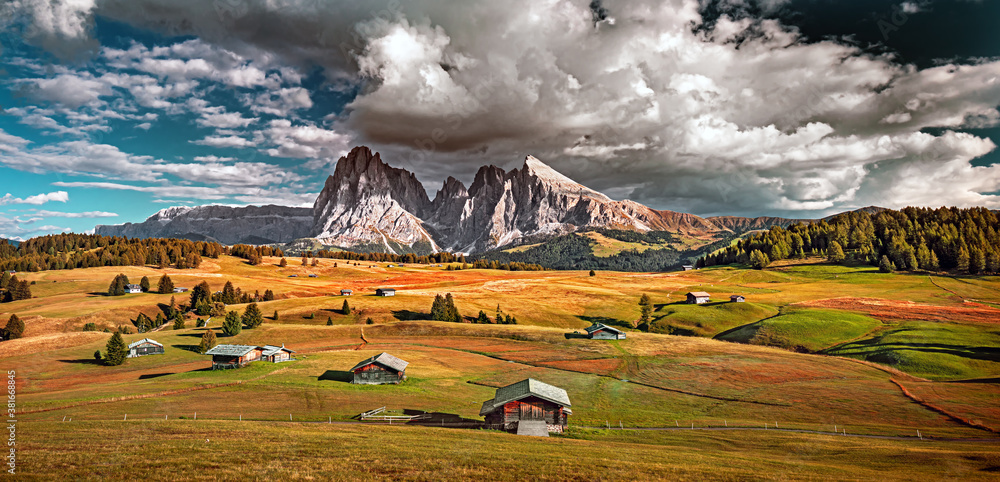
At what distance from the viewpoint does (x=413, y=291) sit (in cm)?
16225

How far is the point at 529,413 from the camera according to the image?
151ft

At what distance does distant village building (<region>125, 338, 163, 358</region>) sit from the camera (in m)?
86.4

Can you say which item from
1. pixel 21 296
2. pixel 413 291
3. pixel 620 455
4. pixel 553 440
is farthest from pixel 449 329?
pixel 21 296

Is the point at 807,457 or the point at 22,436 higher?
the point at 22,436

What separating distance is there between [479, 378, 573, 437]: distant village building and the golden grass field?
13.7ft

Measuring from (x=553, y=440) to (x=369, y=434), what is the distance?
627 inches

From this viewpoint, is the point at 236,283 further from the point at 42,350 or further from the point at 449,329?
the point at 449,329

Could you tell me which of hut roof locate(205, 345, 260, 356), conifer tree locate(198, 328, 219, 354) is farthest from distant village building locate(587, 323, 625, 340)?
conifer tree locate(198, 328, 219, 354)

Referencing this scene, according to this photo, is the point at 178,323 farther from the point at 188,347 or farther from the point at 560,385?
the point at 560,385

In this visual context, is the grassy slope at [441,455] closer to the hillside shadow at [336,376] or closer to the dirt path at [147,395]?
the dirt path at [147,395]

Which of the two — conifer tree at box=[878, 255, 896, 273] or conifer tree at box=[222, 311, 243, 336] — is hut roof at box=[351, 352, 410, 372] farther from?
conifer tree at box=[878, 255, 896, 273]

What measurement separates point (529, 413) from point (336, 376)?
36.9m

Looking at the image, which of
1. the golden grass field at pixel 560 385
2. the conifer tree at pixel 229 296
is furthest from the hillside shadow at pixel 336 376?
the conifer tree at pixel 229 296

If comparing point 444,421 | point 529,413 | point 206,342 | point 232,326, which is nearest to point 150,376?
point 206,342
